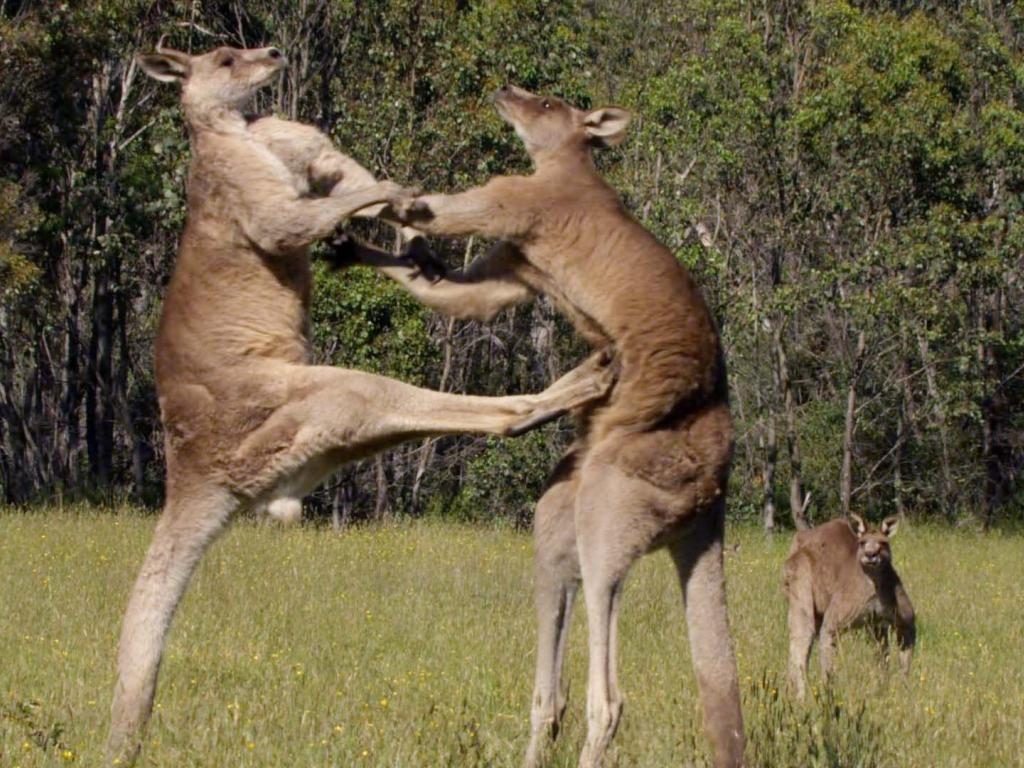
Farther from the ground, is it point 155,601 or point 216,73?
point 216,73

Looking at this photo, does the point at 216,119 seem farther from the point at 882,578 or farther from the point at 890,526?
the point at 890,526

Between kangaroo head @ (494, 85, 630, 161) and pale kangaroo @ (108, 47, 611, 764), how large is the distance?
0.80 meters

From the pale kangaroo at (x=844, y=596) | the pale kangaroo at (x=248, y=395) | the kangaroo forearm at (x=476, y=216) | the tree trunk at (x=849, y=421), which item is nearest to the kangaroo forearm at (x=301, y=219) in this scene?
the pale kangaroo at (x=248, y=395)

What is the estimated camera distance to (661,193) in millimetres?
22797

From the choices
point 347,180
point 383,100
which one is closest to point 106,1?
point 383,100

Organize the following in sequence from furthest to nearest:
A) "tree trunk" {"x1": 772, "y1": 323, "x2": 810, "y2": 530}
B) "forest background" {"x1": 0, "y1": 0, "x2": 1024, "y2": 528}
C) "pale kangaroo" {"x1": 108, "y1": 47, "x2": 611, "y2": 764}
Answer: "tree trunk" {"x1": 772, "y1": 323, "x2": 810, "y2": 530}, "forest background" {"x1": 0, "y1": 0, "x2": 1024, "y2": 528}, "pale kangaroo" {"x1": 108, "y1": 47, "x2": 611, "y2": 764}

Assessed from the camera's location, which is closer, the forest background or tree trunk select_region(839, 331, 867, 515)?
the forest background

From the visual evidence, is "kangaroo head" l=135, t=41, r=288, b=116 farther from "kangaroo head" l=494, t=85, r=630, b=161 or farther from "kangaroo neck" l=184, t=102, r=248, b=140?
"kangaroo head" l=494, t=85, r=630, b=161

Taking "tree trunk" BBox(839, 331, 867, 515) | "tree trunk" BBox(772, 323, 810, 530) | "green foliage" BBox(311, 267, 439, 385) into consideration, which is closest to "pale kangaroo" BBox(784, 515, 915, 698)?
"green foliage" BBox(311, 267, 439, 385)

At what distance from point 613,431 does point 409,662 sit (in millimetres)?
3905

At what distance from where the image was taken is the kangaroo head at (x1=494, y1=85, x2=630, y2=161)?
7.27 metres

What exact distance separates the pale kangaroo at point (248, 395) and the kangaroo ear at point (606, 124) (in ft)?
3.32

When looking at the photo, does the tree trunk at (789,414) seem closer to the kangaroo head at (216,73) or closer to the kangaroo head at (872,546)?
the kangaroo head at (872,546)

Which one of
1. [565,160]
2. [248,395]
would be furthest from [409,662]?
[565,160]
